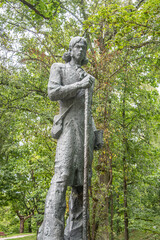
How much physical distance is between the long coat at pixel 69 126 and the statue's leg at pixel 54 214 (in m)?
0.11

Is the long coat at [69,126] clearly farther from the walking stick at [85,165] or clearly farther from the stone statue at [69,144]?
the walking stick at [85,165]

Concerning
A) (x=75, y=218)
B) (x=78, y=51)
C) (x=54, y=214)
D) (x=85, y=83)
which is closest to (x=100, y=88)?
(x=78, y=51)

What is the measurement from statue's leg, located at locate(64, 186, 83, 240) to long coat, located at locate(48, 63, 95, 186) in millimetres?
215

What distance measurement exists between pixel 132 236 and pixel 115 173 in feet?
12.9

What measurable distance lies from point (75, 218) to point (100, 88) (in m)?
4.77

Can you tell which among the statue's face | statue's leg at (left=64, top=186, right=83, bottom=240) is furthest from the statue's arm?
statue's leg at (left=64, top=186, right=83, bottom=240)

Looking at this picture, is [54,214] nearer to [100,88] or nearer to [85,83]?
[85,83]

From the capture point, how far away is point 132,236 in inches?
464

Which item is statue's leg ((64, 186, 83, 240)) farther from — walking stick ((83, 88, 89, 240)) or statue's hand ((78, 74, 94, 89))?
statue's hand ((78, 74, 94, 89))

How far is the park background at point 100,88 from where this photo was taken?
7.08 meters

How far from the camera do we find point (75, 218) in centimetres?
304

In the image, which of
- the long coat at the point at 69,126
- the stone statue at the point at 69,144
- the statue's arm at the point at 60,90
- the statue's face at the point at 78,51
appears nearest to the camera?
the stone statue at the point at 69,144

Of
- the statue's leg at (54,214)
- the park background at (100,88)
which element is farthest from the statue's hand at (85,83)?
the park background at (100,88)

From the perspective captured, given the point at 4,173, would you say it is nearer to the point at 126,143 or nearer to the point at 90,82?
the point at 126,143
